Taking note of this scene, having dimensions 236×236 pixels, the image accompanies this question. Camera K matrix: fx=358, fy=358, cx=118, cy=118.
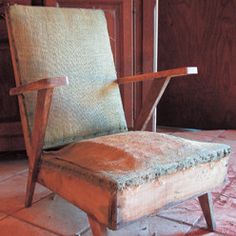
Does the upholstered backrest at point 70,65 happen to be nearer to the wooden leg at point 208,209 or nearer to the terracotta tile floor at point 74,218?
the terracotta tile floor at point 74,218

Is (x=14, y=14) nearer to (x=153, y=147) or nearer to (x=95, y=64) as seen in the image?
(x=95, y=64)

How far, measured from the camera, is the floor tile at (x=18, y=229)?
4.09ft

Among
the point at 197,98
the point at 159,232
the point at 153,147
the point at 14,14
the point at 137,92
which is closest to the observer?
the point at 153,147

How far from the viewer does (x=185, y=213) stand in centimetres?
139

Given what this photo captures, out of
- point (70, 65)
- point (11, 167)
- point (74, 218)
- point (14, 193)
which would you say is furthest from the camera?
point (11, 167)

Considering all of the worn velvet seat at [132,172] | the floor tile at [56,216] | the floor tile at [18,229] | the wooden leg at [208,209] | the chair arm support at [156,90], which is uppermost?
the chair arm support at [156,90]

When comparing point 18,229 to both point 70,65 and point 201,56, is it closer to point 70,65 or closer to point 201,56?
point 70,65

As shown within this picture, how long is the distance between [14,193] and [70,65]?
2.05ft

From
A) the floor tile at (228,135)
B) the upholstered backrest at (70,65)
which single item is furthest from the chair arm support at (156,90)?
the floor tile at (228,135)

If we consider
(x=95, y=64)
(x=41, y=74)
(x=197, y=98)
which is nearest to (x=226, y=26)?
(x=197, y=98)

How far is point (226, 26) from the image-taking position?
2627 mm

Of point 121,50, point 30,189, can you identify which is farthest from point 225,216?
point 121,50

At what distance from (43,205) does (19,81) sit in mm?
513

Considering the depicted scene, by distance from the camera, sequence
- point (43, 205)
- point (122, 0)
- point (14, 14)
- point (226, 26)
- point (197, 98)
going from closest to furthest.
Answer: point (14, 14)
point (43, 205)
point (122, 0)
point (226, 26)
point (197, 98)
